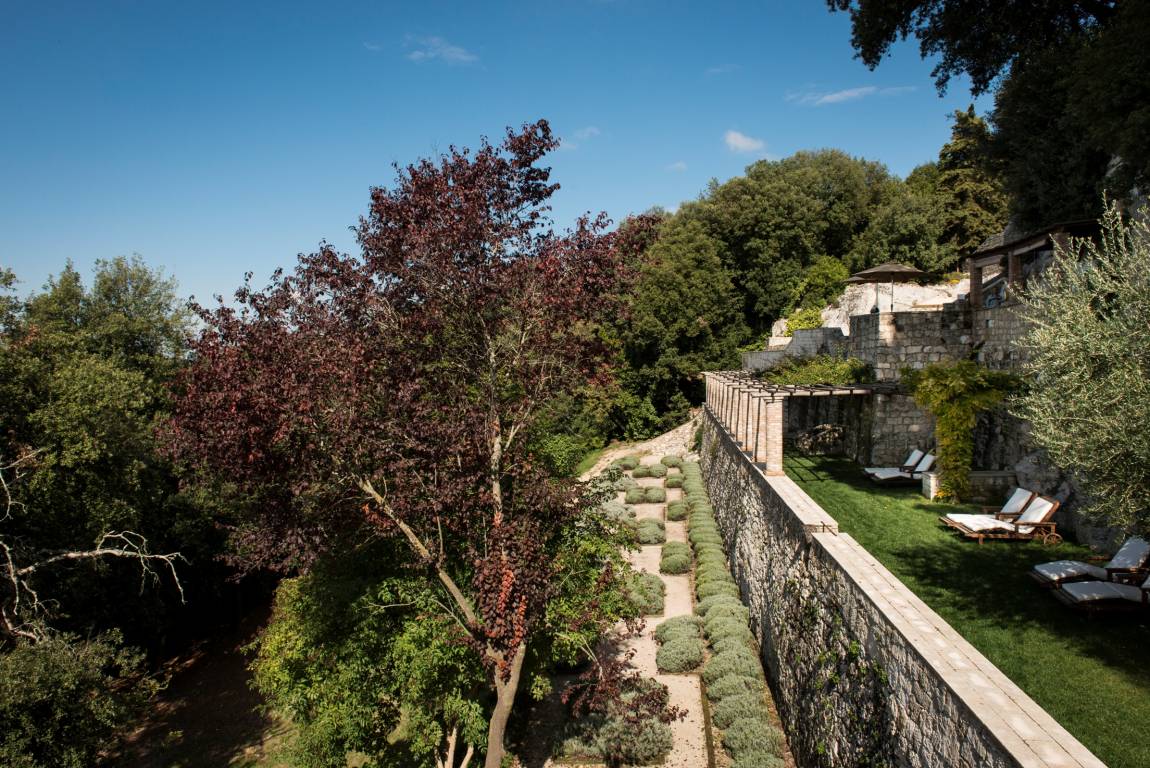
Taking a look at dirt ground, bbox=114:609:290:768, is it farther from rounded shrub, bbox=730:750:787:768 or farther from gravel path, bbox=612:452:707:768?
rounded shrub, bbox=730:750:787:768

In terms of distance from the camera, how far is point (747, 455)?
13797mm

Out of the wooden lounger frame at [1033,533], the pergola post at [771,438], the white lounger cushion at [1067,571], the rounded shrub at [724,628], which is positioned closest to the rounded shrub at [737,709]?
the rounded shrub at [724,628]

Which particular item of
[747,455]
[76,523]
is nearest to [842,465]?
[747,455]

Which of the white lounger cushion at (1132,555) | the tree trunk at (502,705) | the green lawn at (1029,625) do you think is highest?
the white lounger cushion at (1132,555)

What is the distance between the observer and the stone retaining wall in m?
3.94

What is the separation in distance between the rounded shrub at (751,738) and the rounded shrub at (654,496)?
1346 centimetres

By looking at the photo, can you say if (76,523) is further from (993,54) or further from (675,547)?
(993,54)

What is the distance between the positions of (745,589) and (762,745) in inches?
189

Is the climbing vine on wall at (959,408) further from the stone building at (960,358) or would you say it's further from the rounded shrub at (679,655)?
the rounded shrub at (679,655)

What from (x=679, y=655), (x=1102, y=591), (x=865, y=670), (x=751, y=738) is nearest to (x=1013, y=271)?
(x=1102, y=591)

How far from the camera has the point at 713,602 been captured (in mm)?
12469

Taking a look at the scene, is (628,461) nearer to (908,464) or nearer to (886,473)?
(908,464)

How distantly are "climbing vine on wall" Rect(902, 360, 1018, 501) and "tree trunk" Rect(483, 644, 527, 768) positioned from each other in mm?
10043

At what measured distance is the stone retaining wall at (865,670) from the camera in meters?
3.94
